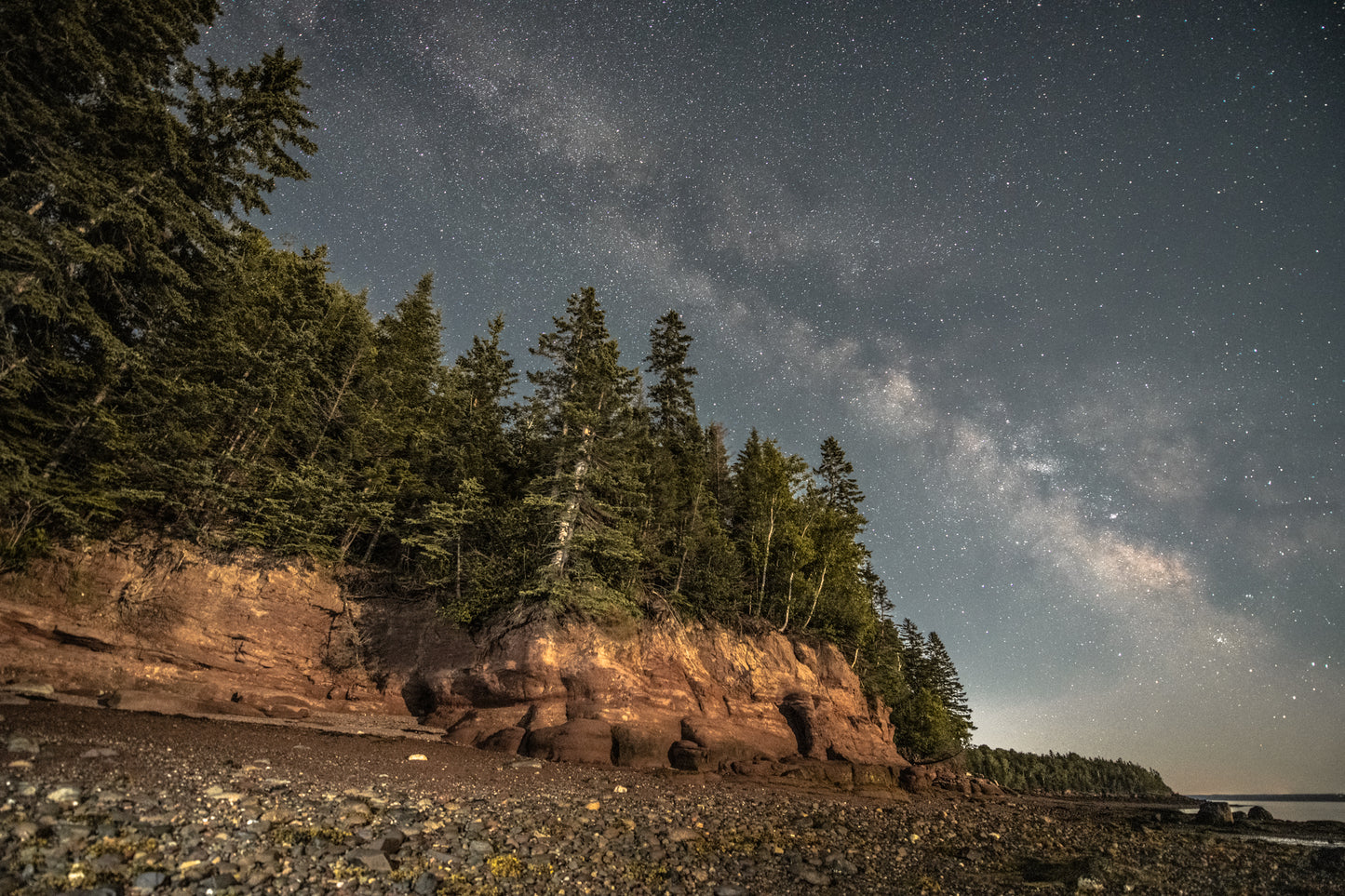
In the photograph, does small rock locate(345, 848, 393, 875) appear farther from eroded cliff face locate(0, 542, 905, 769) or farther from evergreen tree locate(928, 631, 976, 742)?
evergreen tree locate(928, 631, 976, 742)

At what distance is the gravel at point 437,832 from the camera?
20.1ft

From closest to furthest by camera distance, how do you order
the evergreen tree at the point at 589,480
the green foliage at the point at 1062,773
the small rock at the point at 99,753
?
the small rock at the point at 99,753
the evergreen tree at the point at 589,480
the green foliage at the point at 1062,773

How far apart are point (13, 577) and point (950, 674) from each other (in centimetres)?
6843

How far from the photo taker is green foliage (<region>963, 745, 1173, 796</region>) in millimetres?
88562

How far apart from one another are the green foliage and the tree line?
3128 inches

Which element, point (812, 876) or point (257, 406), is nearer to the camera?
point (812, 876)

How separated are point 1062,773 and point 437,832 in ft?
492

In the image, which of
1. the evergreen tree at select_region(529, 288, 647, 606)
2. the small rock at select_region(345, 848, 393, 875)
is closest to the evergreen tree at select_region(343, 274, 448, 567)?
the evergreen tree at select_region(529, 288, 647, 606)

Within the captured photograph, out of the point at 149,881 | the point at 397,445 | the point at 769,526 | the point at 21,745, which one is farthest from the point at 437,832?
the point at 769,526

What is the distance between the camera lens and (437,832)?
820 centimetres

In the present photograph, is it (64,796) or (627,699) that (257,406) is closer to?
(64,796)

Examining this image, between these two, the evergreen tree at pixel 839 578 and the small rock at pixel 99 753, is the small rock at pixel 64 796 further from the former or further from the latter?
the evergreen tree at pixel 839 578

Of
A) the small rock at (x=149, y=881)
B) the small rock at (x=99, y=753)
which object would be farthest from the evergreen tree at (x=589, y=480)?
the small rock at (x=149, y=881)

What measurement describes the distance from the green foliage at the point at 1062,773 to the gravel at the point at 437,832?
266 ft
